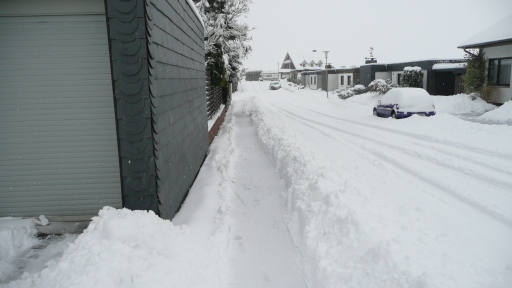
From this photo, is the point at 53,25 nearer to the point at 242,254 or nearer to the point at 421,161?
the point at 242,254

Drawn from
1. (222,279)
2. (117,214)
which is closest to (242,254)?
(222,279)

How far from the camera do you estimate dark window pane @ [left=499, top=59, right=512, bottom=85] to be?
65.0 feet

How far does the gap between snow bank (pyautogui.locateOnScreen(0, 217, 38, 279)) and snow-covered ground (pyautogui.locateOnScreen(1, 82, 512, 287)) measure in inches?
28.9

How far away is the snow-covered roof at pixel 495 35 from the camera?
19.7 m

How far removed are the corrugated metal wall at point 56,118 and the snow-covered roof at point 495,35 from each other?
21.5 m

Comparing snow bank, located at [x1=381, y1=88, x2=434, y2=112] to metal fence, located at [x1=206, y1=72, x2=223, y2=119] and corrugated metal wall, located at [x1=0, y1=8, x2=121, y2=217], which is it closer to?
metal fence, located at [x1=206, y1=72, x2=223, y2=119]

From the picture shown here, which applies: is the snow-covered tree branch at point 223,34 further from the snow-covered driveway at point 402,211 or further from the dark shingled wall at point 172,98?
the dark shingled wall at point 172,98

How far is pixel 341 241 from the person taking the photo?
415cm

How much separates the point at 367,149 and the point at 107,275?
888 centimetres

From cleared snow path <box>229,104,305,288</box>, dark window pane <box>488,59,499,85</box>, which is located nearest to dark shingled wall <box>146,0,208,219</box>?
cleared snow path <box>229,104,305,288</box>

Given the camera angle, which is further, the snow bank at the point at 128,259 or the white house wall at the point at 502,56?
the white house wall at the point at 502,56

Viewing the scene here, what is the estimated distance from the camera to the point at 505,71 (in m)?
20.2

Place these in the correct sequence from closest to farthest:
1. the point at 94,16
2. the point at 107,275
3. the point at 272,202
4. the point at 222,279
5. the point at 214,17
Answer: the point at 107,275, the point at 222,279, the point at 94,16, the point at 272,202, the point at 214,17

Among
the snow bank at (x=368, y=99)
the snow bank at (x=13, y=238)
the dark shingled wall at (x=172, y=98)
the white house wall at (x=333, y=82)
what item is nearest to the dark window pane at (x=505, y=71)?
the snow bank at (x=368, y=99)
